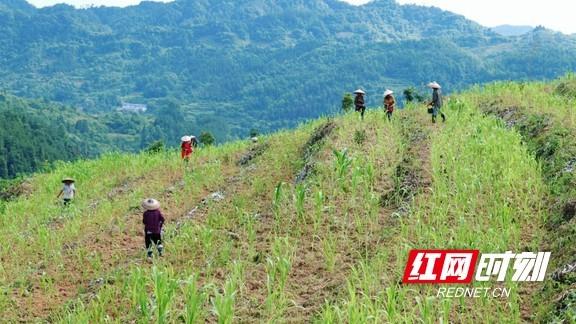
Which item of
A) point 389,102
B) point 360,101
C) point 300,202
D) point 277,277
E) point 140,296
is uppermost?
point 389,102

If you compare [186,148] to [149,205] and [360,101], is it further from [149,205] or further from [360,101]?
[149,205]

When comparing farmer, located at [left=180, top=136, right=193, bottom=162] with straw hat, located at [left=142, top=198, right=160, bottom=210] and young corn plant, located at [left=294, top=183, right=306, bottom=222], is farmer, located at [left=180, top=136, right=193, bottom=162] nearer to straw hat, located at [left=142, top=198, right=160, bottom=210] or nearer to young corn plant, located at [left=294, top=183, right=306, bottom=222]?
straw hat, located at [left=142, top=198, right=160, bottom=210]

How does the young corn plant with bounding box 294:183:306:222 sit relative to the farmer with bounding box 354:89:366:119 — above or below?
below

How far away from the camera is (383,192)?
1230cm

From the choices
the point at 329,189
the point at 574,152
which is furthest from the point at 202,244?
the point at 574,152

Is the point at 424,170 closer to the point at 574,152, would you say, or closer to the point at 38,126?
the point at 574,152

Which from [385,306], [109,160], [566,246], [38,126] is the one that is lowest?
[38,126]

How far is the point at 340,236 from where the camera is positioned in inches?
404

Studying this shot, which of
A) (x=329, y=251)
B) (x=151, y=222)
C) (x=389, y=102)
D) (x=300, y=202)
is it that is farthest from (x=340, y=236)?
(x=389, y=102)

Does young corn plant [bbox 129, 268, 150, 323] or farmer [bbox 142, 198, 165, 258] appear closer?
young corn plant [bbox 129, 268, 150, 323]

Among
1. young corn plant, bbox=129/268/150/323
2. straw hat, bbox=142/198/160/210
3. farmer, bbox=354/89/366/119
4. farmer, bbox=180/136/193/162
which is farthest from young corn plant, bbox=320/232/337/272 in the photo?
farmer, bbox=180/136/193/162

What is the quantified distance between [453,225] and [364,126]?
9395mm

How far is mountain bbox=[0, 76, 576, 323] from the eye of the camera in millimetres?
7766

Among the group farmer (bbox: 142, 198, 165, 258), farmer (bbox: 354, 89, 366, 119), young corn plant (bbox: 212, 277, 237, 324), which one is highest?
farmer (bbox: 354, 89, 366, 119)
